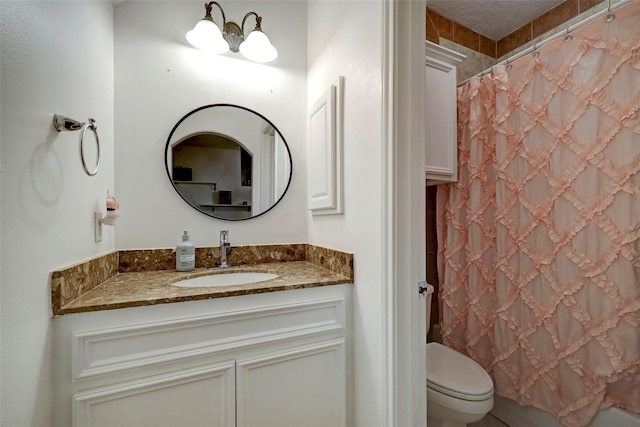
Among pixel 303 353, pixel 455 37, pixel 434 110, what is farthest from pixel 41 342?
pixel 455 37

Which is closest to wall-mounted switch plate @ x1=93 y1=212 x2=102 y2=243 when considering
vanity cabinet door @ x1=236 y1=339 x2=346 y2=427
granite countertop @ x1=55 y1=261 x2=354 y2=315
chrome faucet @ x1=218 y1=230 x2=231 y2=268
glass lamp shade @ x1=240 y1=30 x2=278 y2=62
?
granite countertop @ x1=55 y1=261 x2=354 y2=315

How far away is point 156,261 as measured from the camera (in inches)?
54.2

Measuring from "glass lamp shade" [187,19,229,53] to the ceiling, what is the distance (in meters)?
1.36

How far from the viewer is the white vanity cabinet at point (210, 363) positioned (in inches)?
32.3

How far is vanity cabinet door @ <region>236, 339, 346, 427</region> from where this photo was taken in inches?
39.7

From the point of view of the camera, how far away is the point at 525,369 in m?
1.45

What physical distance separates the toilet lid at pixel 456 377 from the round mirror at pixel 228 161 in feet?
3.96

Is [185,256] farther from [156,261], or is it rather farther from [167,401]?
[167,401]

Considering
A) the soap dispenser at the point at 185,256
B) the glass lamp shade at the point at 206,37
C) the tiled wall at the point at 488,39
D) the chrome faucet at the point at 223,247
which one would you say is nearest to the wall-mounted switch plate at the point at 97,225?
the soap dispenser at the point at 185,256

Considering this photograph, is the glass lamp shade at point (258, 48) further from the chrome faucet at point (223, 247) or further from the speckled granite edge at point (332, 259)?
the speckled granite edge at point (332, 259)

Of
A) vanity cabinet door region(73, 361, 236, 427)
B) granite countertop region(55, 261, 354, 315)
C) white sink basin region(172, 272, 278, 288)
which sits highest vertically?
granite countertop region(55, 261, 354, 315)

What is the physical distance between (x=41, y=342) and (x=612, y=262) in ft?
6.71

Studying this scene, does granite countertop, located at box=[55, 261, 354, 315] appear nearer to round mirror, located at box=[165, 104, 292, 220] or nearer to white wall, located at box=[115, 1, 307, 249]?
white wall, located at box=[115, 1, 307, 249]

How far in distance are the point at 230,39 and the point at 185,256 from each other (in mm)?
1192
